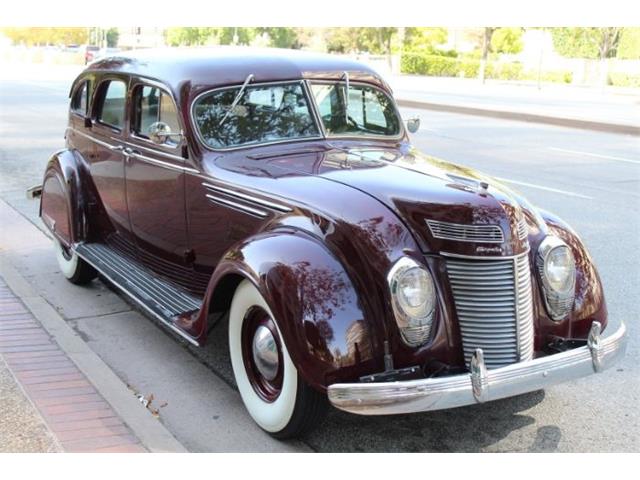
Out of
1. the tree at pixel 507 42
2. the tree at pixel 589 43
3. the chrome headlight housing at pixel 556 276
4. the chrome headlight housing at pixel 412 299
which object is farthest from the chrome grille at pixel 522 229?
the tree at pixel 507 42

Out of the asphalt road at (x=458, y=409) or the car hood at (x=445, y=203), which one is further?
the asphalt road at (x=458, y=409)

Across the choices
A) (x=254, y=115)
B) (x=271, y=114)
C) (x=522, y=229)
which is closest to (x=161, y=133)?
(x=254, y=115)

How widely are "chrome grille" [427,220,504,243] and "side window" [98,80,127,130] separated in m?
2.88

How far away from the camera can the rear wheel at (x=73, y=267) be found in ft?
18.9

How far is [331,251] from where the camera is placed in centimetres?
334

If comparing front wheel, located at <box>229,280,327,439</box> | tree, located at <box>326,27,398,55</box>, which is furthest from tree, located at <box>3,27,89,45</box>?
tree, located at <box>326,27,398,55</box>

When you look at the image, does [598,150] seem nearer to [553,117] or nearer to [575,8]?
[553,117]

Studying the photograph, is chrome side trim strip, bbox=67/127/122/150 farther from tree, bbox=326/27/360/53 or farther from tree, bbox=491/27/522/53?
tree, bbox=491/27/522/53

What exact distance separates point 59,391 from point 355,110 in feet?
8.24

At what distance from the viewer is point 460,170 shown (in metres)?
4.13

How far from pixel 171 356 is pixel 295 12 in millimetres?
2249

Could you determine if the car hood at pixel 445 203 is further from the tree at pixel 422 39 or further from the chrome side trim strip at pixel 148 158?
the tree at pixel 422 39

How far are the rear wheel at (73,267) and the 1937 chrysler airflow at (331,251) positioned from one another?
571mm

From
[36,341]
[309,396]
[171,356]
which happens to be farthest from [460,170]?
[36,341]
